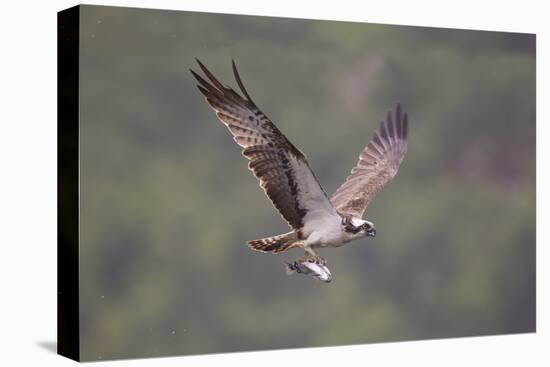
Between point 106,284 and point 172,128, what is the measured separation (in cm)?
116

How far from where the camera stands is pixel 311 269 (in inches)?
340

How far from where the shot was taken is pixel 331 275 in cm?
875

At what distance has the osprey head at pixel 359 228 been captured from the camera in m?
8.54

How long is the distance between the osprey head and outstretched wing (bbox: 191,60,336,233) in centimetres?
50

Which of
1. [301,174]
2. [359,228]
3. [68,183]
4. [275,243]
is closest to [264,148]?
[301,174]

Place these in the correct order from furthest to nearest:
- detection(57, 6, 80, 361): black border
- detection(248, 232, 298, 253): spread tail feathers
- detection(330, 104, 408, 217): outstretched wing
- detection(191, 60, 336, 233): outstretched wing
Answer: detection(330, 104, 408, 217): outstretched wing
detection(248, 232, 298, 253): spread tail feathers
detection(57, 6, 80, 361): black border
detection(191, 60, 336, 233): outstretched wing

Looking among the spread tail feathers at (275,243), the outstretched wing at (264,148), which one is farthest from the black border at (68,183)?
the spread tail feathers at (275,243)

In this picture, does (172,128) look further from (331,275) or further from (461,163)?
(461,163)

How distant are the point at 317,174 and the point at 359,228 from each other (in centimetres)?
51

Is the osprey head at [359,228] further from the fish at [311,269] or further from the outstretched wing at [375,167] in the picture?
the fish at [311,269]

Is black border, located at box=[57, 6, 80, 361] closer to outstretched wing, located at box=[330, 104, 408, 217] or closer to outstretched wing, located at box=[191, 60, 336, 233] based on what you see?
outstretched wing, located at box=[191, 60, 336, 233]

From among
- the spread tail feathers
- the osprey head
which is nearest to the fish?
the spread tail feathers

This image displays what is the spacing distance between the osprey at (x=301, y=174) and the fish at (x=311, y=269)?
39 millimetres

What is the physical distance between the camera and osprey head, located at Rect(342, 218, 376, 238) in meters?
8.54
